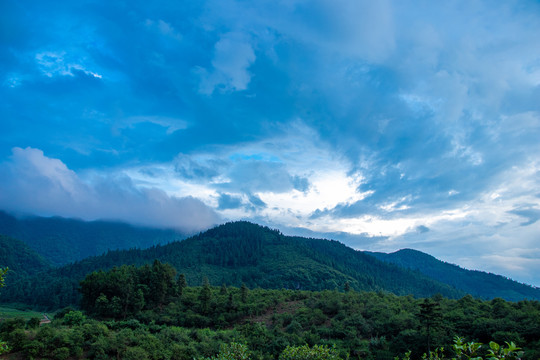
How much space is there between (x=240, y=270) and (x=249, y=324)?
338 ft

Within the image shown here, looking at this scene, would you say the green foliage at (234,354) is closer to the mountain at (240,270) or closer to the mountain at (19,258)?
the mountain at (240,270)

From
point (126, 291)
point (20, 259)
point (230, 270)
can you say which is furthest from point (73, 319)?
point (20, 259)

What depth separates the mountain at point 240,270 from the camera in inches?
4407

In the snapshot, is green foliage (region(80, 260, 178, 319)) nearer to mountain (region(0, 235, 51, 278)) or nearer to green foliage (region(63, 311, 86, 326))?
green foliage (region(63, 311, 86, 326))

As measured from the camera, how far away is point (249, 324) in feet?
141

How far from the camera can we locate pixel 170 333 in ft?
118

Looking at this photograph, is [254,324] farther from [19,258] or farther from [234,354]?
[19,258]

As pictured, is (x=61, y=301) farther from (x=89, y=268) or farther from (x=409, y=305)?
(x=409, y=305)

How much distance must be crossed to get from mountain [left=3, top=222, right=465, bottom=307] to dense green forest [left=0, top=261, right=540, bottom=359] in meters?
60.4

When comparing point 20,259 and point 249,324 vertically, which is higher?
point 249,324

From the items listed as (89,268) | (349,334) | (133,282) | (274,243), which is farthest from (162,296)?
(274,243)

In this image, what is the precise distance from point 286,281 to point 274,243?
231 feet

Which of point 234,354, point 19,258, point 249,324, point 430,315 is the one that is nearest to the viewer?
point 234,354

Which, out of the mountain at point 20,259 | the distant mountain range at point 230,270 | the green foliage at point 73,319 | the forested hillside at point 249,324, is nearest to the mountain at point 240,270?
the distant mountain range at point 230,270
